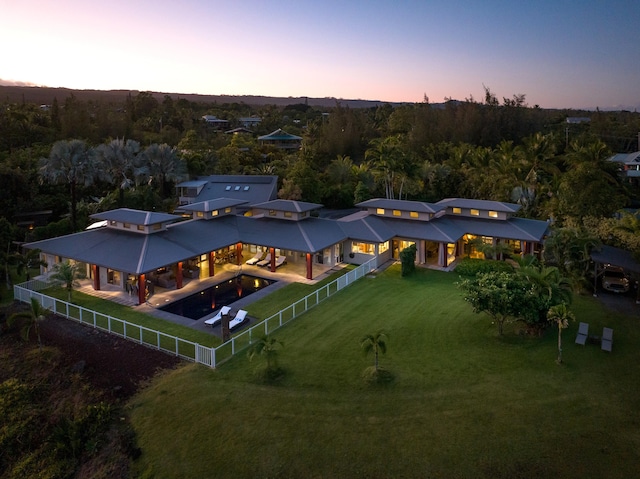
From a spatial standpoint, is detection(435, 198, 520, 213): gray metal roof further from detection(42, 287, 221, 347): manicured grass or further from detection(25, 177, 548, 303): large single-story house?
detection(42, 287, 221, 347): manicured grass

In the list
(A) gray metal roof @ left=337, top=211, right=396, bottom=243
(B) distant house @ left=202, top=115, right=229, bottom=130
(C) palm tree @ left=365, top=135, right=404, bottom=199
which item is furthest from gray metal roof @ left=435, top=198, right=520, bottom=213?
(B) distant house @ left=202, top=115, right=229, bottom=130

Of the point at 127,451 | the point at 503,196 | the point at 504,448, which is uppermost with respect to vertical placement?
the point at 503,196

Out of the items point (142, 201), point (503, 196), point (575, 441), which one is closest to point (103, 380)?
point (575, 441)

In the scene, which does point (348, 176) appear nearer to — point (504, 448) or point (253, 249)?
point (253, 249)

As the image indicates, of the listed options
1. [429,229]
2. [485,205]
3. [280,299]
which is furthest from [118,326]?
[485,205]

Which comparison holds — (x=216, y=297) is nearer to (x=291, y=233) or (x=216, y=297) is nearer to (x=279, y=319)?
(x=279, y=319)

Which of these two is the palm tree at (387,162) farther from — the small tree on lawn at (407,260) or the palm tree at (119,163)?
the palm tree at (119,163)
